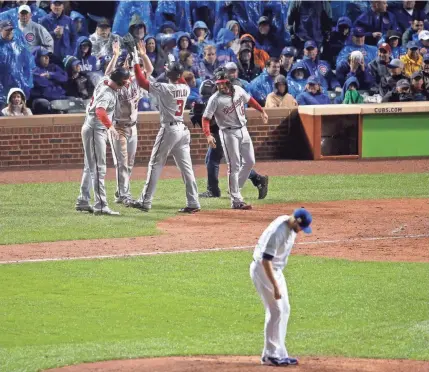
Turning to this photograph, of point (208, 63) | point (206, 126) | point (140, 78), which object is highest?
point (140, 78)

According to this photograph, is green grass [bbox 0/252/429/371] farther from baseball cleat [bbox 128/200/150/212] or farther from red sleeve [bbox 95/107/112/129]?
baseball cleat [bbox 128/200/150/212]

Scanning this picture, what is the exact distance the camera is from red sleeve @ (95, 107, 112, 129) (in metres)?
15.3

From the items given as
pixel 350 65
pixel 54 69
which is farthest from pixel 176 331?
pixel 350 65

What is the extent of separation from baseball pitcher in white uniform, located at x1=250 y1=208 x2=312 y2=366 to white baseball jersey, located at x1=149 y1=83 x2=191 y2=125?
295 inches

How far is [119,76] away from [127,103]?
135 centimetres

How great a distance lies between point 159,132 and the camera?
16.0 metres

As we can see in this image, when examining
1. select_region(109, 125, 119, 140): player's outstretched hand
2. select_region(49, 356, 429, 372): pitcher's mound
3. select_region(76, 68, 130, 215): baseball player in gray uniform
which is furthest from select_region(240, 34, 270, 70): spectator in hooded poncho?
select_region(49, 356, 429, 372): pitcher's mound

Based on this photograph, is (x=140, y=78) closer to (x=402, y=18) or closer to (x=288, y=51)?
(x=288, y=51)

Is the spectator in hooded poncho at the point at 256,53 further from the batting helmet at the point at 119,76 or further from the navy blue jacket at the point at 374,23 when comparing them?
the batting helmet at the point at 119,76

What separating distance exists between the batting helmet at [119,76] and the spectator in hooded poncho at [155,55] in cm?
601

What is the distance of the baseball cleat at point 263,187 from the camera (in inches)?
690

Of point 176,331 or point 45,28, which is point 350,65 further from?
point 176,331

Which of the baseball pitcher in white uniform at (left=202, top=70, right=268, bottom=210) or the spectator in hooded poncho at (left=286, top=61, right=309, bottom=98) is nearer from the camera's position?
the baseball pitcher in white uniform at (left=202, top=70, right=268, bottom=210)

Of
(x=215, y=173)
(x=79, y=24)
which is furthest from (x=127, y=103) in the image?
(x=79, y=24)
